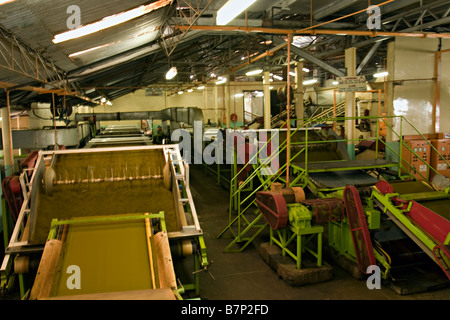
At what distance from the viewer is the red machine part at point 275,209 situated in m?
6.76

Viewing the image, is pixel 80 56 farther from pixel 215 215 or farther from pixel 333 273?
pixel 333 273

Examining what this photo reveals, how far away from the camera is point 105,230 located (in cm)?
491

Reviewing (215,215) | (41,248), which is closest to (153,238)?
(41,248)

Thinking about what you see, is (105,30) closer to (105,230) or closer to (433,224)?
(105,230)

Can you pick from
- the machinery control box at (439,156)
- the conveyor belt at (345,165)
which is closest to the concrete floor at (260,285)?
the conveyor belt at (345,165)

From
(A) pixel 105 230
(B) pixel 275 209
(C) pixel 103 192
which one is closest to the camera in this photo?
(A) pixel 105 230

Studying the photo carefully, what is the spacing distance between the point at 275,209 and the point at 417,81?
8351 mm

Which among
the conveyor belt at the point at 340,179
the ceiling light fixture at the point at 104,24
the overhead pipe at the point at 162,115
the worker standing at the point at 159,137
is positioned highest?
the ceiling light fixture at the point at 104,24

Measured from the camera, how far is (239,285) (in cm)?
666

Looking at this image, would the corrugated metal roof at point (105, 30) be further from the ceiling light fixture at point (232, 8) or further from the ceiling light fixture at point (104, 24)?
the ceiling light fixture at point (232, 8)

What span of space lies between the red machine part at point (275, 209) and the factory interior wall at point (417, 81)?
23.1 feet

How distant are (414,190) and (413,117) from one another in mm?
5886

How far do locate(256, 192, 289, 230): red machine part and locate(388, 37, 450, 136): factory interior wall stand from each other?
704 cm

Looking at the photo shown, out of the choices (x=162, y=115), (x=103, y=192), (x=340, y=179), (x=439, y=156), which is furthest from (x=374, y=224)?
(x=162, y=115)
